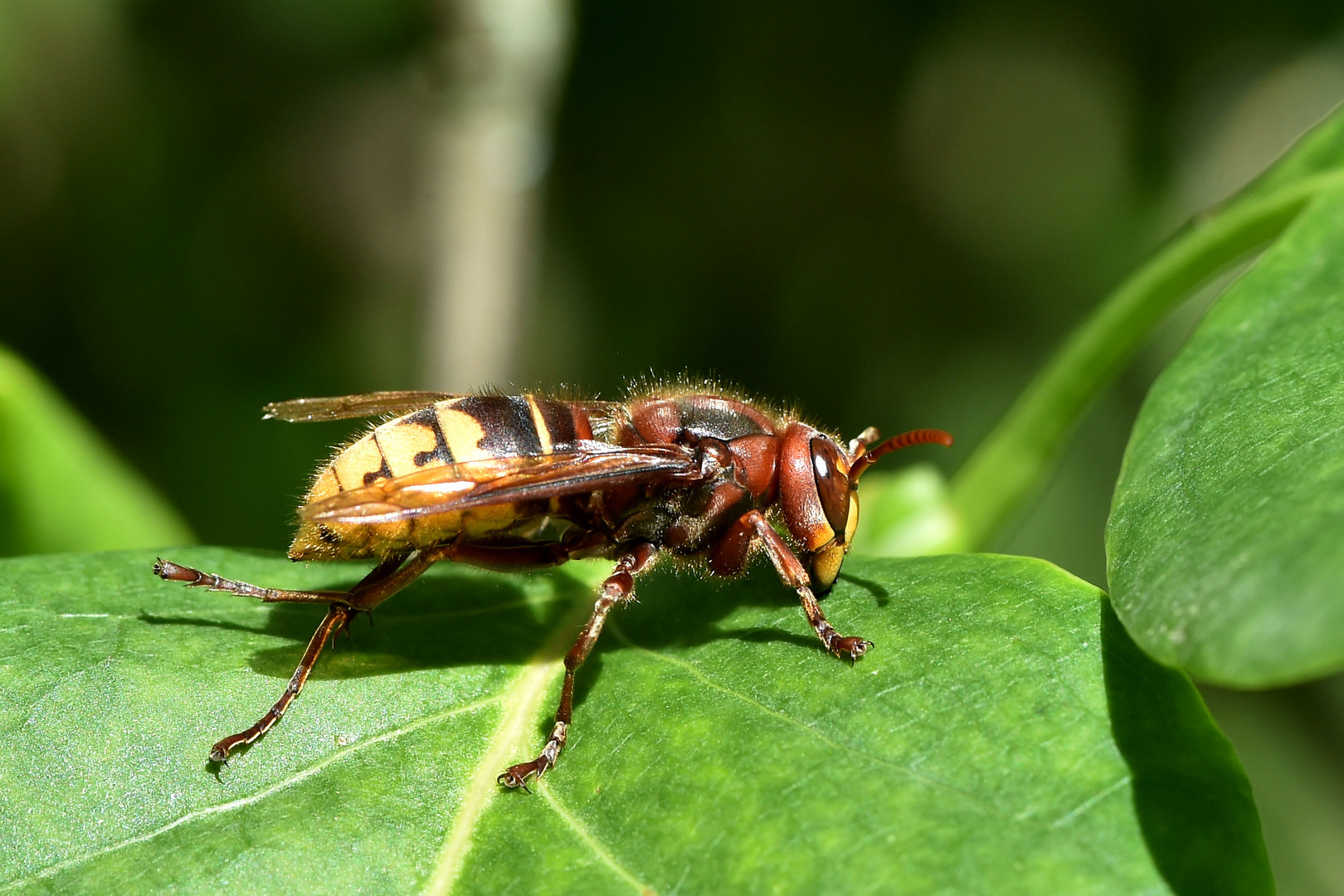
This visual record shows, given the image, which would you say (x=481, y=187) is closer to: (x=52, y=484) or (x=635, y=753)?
(x=52, y=484)

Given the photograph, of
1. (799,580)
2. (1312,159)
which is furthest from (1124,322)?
(799,580)

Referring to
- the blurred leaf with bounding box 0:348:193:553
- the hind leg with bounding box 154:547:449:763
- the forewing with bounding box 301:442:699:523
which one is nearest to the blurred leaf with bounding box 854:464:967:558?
the forewing with bounding box 301:442:699:523

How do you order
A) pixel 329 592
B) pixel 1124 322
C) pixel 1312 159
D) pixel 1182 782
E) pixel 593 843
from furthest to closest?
1. pixel 1124 322
2. pixel 1312 159
3. pixel 329 592
4. pixel 593 843
5. pixel 1182 782

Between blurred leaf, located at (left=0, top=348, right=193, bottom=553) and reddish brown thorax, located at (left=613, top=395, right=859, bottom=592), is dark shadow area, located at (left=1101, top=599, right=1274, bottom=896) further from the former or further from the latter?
blurred leaf, located at (left=0, top=348, right=193, bottom=553)

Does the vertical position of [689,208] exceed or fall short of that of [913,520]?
it falls short

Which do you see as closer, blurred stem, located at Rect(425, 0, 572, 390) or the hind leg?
the hind leg

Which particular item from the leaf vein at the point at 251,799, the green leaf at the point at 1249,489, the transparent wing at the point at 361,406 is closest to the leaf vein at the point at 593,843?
the leaf vein at the point at 251,799

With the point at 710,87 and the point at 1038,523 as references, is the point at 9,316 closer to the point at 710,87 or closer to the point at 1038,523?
the point at 710,87

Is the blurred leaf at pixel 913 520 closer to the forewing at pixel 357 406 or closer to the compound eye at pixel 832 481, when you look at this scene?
the compound eye at pixel 832 481
